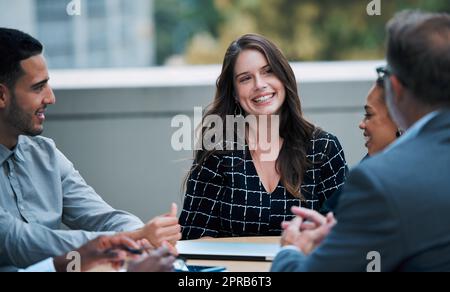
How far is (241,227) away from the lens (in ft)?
10.7

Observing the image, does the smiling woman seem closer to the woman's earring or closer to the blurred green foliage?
the woman's earring

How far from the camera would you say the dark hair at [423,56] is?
5.48 ft

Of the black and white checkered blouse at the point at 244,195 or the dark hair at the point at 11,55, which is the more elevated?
the dark hair at the point at 11,55

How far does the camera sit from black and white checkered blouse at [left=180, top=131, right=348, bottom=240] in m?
3.25

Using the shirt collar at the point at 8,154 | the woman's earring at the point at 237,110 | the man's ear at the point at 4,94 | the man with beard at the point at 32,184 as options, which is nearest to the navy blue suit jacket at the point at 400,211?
the man with beard at the point at 32,184

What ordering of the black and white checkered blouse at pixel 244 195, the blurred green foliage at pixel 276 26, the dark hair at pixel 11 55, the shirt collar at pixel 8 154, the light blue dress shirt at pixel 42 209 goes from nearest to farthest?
the light blue dress shirt at pixel 42 209
the shirt collar at pixel 8 154
the dark hair at pixel 11 55
the black and white checkered blouse at pixel 244 195
the blurred green foliage at pixel 276 26

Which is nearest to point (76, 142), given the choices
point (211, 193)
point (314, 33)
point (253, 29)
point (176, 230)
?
point (253, 29)

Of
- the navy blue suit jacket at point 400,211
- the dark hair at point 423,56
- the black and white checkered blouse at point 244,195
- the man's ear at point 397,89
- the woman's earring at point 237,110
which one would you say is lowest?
the black and white checkered blouse at point 244,195

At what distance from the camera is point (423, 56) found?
1675 millimetres

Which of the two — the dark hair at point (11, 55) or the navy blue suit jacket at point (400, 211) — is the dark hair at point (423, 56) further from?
the dark hair at point (11, 55)

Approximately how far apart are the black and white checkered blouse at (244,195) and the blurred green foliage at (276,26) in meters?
2.80

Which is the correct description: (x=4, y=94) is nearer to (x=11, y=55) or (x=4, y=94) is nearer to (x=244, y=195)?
(x=11, y=55)

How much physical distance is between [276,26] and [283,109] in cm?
281

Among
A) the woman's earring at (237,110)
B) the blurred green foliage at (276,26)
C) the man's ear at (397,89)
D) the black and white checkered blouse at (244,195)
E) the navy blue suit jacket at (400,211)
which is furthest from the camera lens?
the blurred green foliage at (276,26)
